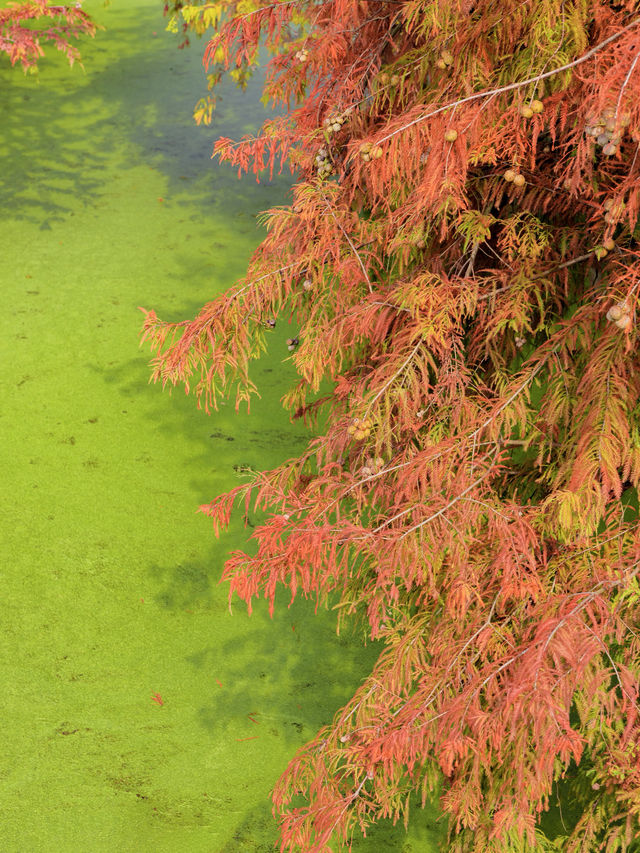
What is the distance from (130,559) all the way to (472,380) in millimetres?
1566

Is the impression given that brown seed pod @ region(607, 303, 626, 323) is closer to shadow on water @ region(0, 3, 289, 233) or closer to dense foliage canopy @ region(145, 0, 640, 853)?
dense foliage canopy @ region(145, 0, 640, 853)

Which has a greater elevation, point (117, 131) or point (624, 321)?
point (117, 131)

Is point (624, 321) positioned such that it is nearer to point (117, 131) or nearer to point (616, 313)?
point (616, 313)

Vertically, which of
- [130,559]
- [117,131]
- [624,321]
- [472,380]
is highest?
[117,131]

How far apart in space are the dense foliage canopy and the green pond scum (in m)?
0.71

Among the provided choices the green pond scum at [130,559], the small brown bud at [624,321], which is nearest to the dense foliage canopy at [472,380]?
the small brown bud at [624,321]

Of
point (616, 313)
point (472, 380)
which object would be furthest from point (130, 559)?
point (616, 313)

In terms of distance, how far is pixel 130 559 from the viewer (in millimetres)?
2820

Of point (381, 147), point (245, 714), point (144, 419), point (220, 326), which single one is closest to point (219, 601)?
point (245, 714)

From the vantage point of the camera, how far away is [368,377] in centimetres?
161

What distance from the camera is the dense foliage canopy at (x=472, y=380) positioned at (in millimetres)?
1322

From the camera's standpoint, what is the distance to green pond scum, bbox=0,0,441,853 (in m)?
2.17

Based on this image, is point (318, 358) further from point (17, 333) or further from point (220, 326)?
point (17, 333)

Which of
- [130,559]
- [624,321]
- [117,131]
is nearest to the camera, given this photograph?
[624,321]
